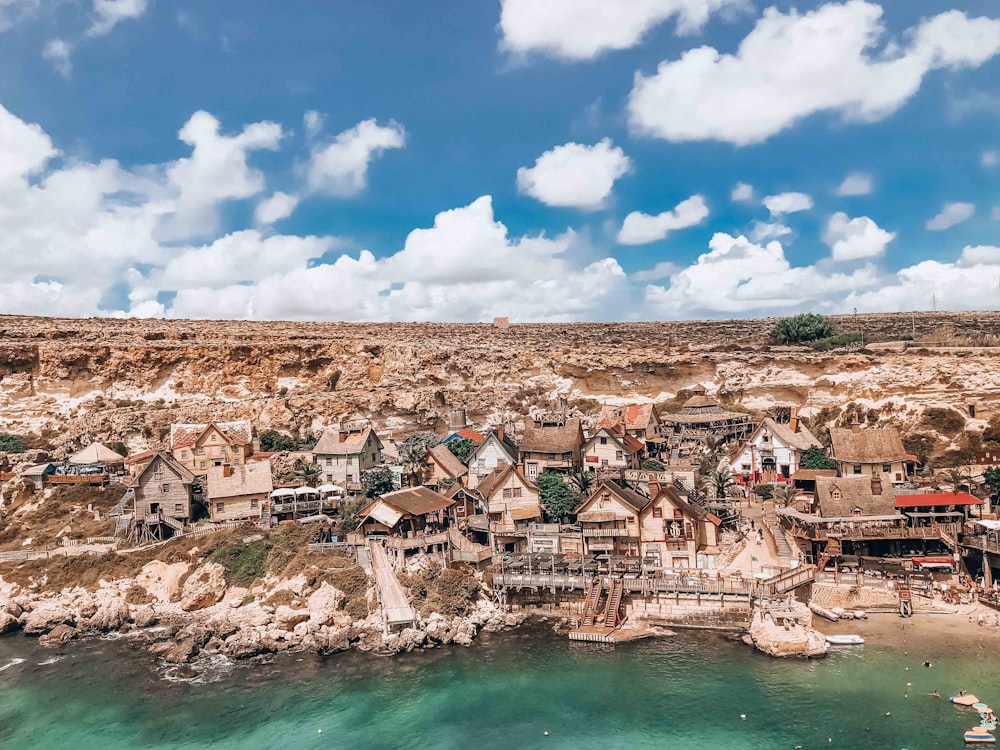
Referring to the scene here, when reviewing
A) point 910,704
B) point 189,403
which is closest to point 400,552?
point 910,704

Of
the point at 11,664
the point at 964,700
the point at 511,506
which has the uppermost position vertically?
the point at 511,506

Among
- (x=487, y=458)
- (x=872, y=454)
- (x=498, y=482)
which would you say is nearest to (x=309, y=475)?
(x=487, y=458)

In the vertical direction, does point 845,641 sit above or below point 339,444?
below

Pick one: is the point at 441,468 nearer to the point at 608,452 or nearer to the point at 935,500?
the point at 608,452

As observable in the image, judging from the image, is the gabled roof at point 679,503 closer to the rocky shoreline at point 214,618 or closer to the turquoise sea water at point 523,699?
the turquoise sea water at point 523,699

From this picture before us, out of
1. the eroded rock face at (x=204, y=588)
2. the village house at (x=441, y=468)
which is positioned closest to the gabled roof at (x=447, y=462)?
the village house at (x=441, y=468)
